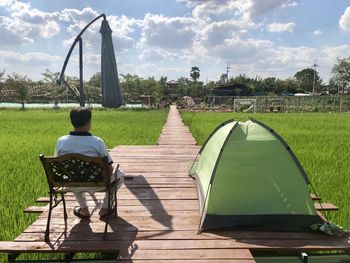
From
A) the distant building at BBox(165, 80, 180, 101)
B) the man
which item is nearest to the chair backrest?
the man

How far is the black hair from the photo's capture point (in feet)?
11.2

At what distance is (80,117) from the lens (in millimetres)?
3434

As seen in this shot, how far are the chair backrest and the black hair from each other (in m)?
0.45

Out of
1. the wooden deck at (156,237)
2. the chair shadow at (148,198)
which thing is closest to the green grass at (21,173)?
the wooden deck at (156,237)

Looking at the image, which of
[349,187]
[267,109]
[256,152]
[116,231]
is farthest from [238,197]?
[267,109]

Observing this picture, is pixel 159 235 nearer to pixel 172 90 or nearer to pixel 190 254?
pixel 190 254

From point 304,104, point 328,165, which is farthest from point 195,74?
point 328,165

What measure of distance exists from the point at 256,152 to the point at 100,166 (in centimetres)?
168

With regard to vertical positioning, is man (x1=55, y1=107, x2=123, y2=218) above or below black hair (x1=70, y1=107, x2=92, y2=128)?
below

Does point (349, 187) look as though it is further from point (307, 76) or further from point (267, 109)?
point (307, 76)

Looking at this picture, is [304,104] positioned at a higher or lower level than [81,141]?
lower

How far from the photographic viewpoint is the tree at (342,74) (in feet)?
208

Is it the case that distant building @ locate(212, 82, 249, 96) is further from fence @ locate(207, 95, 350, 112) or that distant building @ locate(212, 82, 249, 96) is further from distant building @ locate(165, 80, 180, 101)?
fence @ locate(207, 95, 350, 112)

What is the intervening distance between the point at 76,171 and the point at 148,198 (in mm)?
1533
